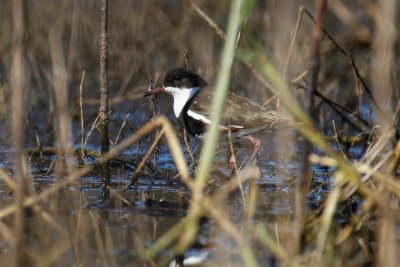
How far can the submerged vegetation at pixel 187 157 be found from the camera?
450cm

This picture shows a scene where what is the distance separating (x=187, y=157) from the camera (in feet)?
24.8

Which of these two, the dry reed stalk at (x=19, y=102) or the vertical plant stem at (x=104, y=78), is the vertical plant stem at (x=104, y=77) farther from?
the dry reed stalk at (x=19, y=102)

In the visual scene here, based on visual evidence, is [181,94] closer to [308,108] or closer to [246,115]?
[246,115]

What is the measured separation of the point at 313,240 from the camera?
502cm

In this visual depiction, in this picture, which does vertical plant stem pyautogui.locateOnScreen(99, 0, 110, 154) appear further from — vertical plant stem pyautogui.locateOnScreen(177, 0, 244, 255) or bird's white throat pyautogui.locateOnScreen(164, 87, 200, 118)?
vertical plant stem pyautogui.locateOnScreen(177, 0, 244, 255)

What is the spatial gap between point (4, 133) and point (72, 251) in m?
3.54

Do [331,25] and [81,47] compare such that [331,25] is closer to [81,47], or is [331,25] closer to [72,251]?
[81,47]

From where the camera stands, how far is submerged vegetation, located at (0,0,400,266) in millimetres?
4504

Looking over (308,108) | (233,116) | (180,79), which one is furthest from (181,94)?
(308,108)

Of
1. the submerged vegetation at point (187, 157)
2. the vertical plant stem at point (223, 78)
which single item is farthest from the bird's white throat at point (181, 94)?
the vertical plant stem at point (223, 78)

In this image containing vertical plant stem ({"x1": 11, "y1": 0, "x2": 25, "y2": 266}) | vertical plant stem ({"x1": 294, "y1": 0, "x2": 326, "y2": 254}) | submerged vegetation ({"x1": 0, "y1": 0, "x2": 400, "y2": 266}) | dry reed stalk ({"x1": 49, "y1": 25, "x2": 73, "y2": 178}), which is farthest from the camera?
dry reed stalk ({"x1": 49, "y1": 25, "x2": 73, "y2": 178})

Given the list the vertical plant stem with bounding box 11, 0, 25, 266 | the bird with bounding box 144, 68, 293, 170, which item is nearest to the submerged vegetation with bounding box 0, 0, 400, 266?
the vertical plant stem with bounding box 11, 0, 25, 266

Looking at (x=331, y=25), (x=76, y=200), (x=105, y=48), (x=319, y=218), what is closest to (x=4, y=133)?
(x=105, y=48)

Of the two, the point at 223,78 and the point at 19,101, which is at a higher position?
the point at 223,78
